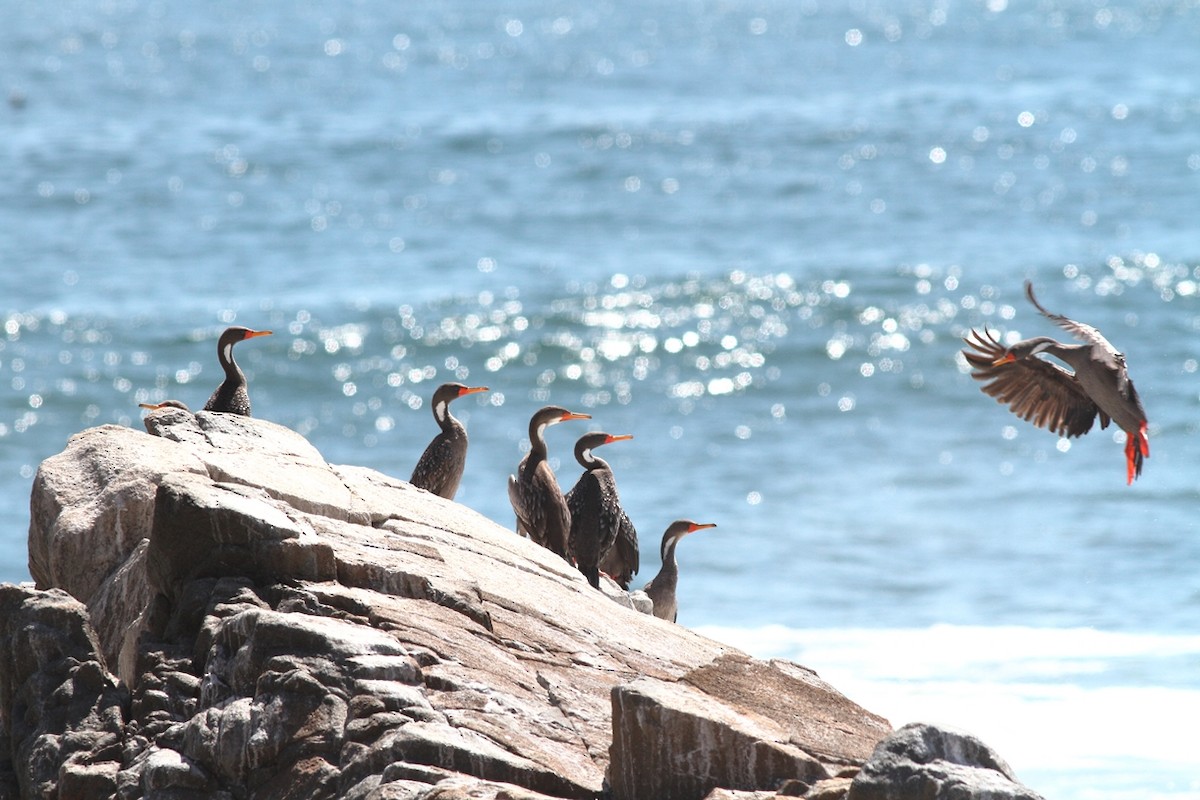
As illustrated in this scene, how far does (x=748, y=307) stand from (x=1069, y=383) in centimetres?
1412

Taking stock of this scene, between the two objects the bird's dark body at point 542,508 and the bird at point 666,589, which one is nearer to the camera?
the bird's dark body at point 542,508

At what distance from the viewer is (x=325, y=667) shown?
592 cm

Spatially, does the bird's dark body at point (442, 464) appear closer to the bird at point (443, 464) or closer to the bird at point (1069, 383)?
the bird at point (443, 464)

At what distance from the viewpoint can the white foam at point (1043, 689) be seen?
10.6m

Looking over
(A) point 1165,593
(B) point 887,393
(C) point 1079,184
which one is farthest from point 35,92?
(A) point 1165,593

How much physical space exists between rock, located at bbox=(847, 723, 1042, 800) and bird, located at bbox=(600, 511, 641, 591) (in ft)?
16.9

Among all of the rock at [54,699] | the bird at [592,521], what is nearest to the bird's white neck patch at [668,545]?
the bird at [592,521]

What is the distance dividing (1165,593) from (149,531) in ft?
31.9

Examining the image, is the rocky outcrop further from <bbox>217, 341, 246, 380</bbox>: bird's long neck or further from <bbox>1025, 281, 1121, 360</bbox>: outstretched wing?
<bbox>1025, 281, 1121, 360</bbox>: outstretched wing

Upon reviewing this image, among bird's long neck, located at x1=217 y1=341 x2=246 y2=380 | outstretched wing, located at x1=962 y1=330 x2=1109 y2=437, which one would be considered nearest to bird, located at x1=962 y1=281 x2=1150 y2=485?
outstretched wing, located at x1=962 y1=330 x2=1109 y2=437

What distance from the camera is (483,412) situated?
20.9m

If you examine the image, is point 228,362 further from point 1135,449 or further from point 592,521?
point 1135,449

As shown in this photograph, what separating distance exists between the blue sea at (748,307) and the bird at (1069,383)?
81.3 inches

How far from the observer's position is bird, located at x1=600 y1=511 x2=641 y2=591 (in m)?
10.6
